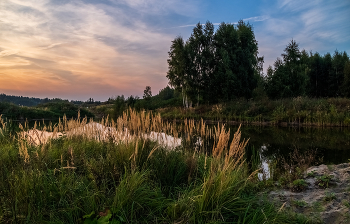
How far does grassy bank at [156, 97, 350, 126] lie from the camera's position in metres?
17.5

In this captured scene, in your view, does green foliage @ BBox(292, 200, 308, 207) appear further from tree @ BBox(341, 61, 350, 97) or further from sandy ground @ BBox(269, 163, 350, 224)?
tree @ BBox(341, 61, 350, 97)

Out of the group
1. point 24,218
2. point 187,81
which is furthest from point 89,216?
point 187,81

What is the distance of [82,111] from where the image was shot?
104 ft

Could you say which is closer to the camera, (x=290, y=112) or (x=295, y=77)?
(x=290, y=112)

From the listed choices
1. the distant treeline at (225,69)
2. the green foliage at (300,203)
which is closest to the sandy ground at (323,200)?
the green foliage at (300,203)

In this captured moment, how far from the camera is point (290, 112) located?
19.4m

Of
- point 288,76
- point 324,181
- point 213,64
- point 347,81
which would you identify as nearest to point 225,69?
point 213,64

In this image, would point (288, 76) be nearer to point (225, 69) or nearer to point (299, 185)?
point (225, 69)

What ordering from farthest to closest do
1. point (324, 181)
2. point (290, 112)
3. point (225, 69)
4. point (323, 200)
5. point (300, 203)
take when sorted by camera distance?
point (225, 69) → point (290, 112) → point (324, 181) → point (323, 200) → point (300, 203)

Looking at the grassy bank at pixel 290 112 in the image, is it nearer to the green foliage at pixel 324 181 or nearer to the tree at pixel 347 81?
the green foliage at pixel 324 181

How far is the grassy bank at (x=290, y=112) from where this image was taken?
17547 mm

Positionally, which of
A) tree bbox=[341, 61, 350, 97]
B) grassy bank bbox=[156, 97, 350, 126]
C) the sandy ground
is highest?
tree bbox=[341, 61, 350, 97]

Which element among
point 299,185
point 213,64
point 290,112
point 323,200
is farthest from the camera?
point 213,64

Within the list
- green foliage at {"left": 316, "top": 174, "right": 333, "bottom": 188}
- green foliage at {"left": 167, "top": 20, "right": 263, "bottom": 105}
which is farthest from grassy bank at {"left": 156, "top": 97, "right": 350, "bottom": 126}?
green foliage at {"left": 316, "top": 174, "right": 333, "bottom": 188}
